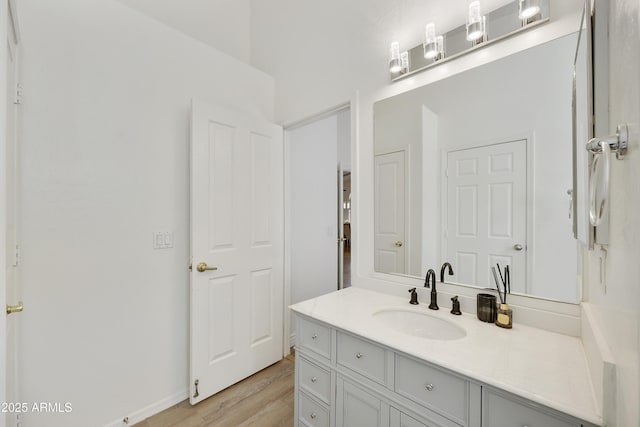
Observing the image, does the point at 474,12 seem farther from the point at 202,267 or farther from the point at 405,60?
the point at 202,267

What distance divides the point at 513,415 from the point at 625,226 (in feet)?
1.97

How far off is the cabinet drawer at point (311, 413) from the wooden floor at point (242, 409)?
1.25 ft

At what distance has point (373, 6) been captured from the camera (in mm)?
1766

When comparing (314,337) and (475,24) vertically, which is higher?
(475,24)

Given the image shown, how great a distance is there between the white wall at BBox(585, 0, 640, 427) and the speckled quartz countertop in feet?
0.62

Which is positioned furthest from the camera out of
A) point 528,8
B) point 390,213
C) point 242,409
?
point 242,409

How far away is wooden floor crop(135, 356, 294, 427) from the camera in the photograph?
5.63 ft

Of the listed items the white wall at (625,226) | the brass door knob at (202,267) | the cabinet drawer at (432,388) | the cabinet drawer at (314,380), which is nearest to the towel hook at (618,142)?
the white wall at (625,226)

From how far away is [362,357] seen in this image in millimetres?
1163

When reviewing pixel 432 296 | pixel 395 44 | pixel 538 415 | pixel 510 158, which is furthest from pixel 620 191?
pixel 395 44

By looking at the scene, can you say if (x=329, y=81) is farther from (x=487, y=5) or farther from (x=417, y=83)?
(x=487, y=5)

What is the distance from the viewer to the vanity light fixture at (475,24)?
1.32 meters

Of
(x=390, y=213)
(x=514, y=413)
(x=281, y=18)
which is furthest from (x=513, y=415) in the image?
(x=281, y=18)

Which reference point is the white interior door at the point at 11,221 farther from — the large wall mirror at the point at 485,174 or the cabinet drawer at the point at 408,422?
the large wall mirror at the point at 485,174
